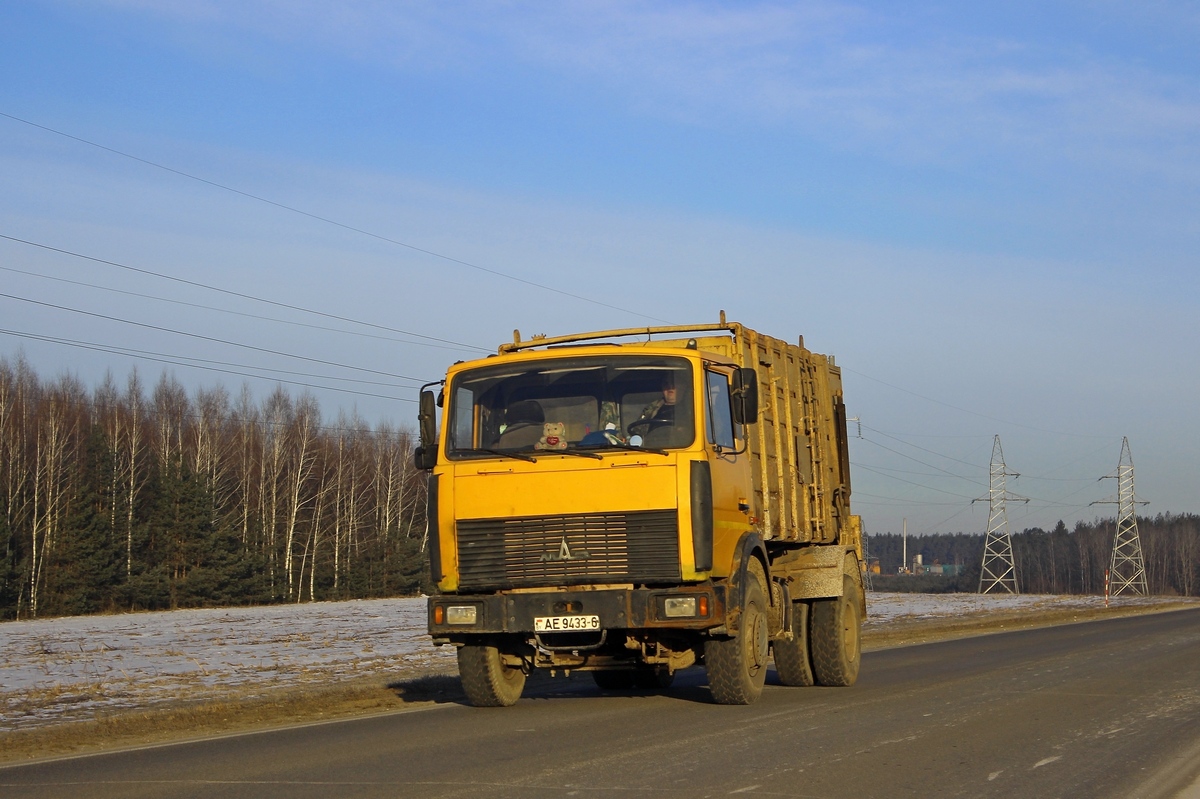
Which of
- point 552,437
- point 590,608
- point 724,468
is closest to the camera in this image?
point 590,608

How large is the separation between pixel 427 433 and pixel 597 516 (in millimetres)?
1887

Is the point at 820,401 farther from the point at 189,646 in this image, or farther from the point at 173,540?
the point at 173,540

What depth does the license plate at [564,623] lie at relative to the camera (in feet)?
34.8

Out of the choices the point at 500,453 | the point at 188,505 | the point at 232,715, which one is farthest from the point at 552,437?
the point at 188,505

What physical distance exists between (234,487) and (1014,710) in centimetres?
6777

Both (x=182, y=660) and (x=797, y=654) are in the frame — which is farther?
(x=182, y=660)

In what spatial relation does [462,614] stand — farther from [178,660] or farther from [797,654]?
[178,660]

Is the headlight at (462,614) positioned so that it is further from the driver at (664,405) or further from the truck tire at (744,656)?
the driver at (664,405)

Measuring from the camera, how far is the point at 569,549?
10.8 metres

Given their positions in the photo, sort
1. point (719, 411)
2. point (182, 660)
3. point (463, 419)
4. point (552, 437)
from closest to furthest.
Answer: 1. point (552, 437)
2. point (719, 411)
3. point (463, 419)
4. point (182, 660)

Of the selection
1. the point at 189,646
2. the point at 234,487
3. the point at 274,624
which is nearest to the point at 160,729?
the point at 189,646

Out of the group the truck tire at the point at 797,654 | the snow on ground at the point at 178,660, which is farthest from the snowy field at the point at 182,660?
the truck tire at the point at 797,654

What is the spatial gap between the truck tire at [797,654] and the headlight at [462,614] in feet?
15.0

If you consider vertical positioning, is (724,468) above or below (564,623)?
above
